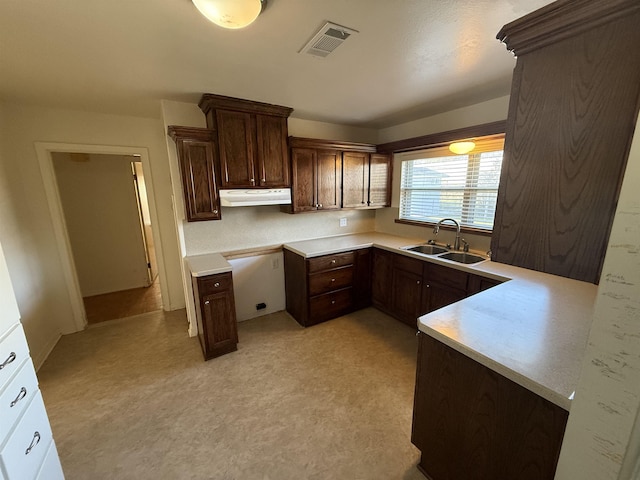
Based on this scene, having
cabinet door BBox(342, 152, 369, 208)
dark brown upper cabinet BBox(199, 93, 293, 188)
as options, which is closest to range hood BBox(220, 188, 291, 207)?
dark brown upper cabinet BBox(199, 93, 293, 188)

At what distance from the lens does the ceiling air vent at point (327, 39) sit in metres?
1.37

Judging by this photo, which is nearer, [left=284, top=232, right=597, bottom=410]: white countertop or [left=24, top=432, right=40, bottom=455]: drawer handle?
[left=284, top=232, right=597, bottom=410]: white countertop

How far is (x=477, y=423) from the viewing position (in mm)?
1133

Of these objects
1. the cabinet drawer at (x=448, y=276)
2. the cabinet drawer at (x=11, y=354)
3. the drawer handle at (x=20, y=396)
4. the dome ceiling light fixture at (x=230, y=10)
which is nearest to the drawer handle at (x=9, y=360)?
the cabinet drawer at (x=11, y=354)

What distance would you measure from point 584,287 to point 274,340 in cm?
262

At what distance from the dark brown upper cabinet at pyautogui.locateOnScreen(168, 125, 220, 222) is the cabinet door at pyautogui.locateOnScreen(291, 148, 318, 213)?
842mm

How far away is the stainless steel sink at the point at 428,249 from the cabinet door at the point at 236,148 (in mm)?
1952

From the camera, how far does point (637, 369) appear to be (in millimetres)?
514

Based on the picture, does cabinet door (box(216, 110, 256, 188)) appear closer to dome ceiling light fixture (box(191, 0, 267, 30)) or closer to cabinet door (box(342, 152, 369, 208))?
cabinet door (box(342, 152, 369, 208))

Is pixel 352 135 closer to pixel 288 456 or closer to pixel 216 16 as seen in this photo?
pixel 216 16

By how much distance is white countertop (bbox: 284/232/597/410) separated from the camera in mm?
925

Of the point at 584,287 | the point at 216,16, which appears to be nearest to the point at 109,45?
the point at 216,16

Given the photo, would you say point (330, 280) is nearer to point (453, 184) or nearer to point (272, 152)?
point (272, 152)

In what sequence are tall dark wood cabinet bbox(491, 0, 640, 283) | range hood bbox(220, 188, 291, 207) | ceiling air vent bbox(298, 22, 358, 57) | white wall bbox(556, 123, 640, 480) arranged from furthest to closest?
range hood bbox(220, 188, 291, 207), ceiling air vent bbox(298, 22, 358, 57), tall dark wood cabinet bbox(491, 0, 640, 283), white wall bbox(556, 123, 640, 480)
